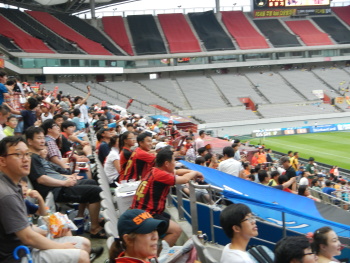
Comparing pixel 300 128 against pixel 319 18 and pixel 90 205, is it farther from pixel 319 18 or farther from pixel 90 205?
pixel 90 205

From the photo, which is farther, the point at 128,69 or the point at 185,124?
the point at 128,69

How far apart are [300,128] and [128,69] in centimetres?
1939

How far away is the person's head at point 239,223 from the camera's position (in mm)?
3234

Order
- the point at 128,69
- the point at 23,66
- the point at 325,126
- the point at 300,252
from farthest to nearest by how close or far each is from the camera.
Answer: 1. the point at 128,69
2. the point at 325,126
3. the point at 23,66
4. the point at 300,252

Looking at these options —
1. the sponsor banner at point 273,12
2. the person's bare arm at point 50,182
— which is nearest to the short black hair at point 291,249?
the person's bare arm at point 50,182

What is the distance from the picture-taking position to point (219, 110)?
4094 cm

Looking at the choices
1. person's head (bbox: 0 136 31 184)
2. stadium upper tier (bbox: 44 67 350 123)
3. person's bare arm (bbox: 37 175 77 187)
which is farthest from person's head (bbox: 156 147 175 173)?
stadium upper tier (bbox: 44 67 350 123)

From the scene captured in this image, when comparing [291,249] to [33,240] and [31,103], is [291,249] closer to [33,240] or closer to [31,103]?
[33,240]

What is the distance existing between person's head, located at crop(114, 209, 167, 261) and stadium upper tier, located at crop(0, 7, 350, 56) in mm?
38286

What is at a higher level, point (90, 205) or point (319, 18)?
point (319, 18)

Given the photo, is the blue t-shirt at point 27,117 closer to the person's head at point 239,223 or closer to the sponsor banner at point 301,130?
the person's head at point 239,223

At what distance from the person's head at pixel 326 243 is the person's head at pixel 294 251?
80 centimetres

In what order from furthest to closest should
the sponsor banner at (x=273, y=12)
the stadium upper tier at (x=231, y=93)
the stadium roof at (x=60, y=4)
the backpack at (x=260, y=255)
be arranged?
the sponsor banner at (x=273, y=12)
the stadium roof at (x=60, y=4)
the stadium upper tier at (x=231, y=93)
the backpack at (x=260, y=255)

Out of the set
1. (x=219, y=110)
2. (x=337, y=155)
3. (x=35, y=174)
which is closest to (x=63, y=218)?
(x=35, y=174)
